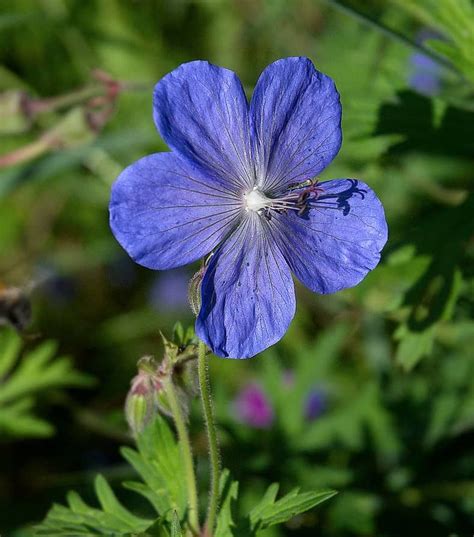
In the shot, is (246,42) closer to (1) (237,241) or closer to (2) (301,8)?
(2) (301,8)

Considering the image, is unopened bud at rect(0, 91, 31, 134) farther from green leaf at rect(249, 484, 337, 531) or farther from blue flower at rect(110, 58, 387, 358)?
green leaf at rect(249, 484, 337, 531)

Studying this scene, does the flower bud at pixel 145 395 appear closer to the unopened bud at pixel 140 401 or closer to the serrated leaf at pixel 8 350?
the unopened bud at pixel 140 401

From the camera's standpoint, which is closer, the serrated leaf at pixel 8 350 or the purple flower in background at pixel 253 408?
the serrated leaf at pixel 8 350

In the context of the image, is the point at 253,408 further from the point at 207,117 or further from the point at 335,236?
Answer: the point at 207,117

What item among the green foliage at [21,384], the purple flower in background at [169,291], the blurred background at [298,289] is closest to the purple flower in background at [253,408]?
the blurred background at [298,289]

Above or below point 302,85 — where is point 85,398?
above

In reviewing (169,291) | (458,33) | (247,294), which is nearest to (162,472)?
(247,294)

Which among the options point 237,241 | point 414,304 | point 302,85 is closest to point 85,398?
point 414,304
